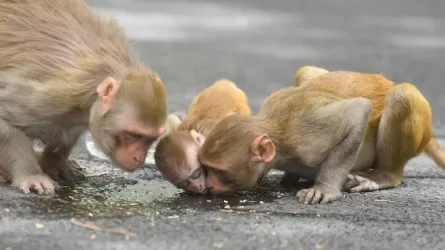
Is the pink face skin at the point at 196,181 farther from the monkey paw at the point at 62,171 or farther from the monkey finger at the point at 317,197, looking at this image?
the monkey paw at the point at 62,171

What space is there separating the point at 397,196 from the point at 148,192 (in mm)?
1846

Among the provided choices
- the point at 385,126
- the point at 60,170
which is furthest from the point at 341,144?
the point at 60,170

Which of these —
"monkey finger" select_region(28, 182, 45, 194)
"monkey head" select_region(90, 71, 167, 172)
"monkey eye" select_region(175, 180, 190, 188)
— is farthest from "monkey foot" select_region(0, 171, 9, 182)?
"monkey eye" select_region(175, 180, 190, 188)

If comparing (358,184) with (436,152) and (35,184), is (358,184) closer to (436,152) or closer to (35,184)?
(436,152)

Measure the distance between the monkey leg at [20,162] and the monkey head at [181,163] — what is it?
787 millimetres

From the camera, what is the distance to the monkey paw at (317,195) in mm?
6984

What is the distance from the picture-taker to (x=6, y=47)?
695cm

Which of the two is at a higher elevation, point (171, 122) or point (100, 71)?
point (100, 71)

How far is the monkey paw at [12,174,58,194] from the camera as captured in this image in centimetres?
678

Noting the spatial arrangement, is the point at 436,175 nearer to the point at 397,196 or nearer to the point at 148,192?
the point at 397,196

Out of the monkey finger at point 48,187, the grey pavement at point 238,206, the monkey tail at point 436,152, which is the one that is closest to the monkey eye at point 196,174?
the grey pavement at point 238,206

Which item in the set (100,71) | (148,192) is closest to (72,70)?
(100,71)

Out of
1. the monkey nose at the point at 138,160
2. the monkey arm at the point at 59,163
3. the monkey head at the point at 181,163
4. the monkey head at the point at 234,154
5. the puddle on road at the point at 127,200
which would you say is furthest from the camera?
the monkey arm at the point at 59,163

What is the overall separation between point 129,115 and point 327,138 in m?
1.48
